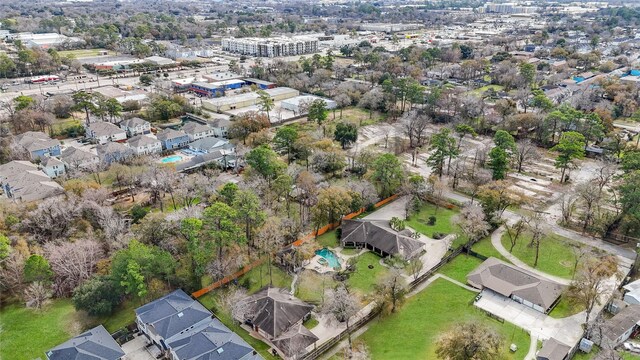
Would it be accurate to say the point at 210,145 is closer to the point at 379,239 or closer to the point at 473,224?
the point at 379,239

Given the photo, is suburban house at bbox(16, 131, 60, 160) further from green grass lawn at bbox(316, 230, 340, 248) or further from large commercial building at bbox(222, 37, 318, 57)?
large commercial building at bbox(222, 37, 318, 57)

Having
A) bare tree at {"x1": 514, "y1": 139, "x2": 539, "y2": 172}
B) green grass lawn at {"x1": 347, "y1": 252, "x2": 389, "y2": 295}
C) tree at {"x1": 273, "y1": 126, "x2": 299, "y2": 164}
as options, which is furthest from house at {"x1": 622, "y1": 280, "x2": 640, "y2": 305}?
tree at {"x1": 273, "y1": 126, "x2": 299, "y2": 164}

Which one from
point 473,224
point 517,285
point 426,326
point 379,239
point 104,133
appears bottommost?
point 426,326

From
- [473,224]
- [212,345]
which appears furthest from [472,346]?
[473,224]

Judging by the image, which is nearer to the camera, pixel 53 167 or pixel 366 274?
pixel 366 274

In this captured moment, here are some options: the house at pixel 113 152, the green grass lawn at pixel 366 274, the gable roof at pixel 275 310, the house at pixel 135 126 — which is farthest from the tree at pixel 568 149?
the house at pixel 135 126

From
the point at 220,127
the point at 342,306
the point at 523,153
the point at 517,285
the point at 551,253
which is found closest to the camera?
the point at 342,306
